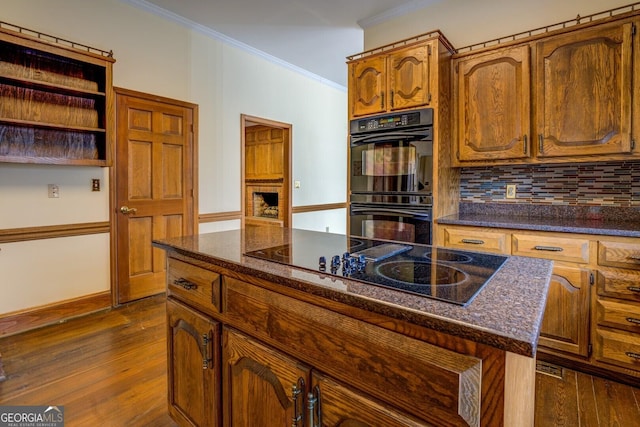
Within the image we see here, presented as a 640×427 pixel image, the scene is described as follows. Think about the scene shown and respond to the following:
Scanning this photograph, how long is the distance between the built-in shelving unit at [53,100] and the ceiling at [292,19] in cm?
89

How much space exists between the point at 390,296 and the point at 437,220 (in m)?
1.99

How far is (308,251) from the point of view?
132cm

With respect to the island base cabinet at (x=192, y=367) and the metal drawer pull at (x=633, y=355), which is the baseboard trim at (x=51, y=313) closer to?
the island base cabinet at (x=192, y=367)

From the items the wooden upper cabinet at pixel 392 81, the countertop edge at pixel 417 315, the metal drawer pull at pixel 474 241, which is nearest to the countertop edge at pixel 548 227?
the metal drawer pull at pixel 474 241

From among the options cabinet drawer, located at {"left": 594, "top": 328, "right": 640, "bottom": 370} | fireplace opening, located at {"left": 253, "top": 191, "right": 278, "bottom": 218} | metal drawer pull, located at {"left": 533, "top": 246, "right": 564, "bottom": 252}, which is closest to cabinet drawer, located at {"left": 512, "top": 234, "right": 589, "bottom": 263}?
metal drawer pull, located at {"left": 533, "top": 246, "right": 564, "bottom": 252}

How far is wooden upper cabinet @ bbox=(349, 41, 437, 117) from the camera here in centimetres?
265

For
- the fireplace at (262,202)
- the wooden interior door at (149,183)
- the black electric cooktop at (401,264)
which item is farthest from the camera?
the fireplace at (262,202)

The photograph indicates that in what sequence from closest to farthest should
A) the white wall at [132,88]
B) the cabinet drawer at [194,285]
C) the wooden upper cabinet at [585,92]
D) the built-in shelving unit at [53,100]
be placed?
the cabinet drawer at [194,285]
the wooden upper cabinet at [585,92]
the built-in shelving unit at [53,100]
the white wall at [132,88]

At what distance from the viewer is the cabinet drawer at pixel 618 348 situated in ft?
6.21

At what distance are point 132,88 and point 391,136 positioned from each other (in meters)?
2.39

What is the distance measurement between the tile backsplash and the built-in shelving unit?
10.4 ft

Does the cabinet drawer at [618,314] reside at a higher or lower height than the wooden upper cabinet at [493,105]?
lower

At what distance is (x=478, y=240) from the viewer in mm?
2420

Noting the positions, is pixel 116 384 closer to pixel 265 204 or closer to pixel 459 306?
pixel 459 306
